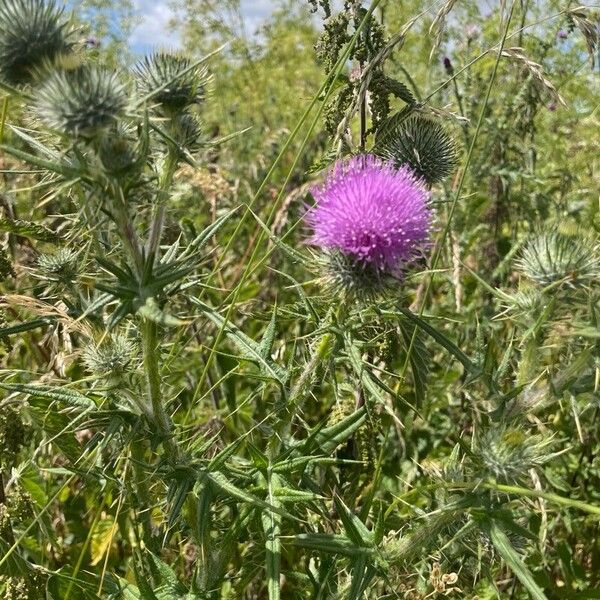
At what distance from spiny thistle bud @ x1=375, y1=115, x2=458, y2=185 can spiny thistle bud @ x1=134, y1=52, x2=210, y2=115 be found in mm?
732

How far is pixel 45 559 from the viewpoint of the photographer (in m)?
2.84

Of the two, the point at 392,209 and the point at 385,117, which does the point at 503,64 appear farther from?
the point at 392,209

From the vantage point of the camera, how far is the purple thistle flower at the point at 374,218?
199 cm

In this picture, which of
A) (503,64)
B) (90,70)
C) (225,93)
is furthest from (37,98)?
(225,93)

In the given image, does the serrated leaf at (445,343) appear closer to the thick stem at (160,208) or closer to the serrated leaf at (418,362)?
the serrated leaf at (418,362)

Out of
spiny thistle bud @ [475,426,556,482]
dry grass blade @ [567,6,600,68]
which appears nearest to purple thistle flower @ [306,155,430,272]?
spiny thistle bud @ [475,426,556,482]

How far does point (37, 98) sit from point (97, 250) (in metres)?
0.66

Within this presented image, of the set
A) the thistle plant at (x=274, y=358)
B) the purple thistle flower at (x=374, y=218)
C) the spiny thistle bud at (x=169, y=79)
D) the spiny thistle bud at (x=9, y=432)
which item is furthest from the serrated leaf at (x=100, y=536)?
the spiny thistle bud at (x=169, y=79)

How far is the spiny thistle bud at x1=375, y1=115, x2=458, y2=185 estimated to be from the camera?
2.43 m

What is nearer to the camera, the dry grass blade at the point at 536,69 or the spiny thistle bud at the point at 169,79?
the spiny thistle bud at the point at 169,79

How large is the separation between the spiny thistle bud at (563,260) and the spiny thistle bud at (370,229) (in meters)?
0.36

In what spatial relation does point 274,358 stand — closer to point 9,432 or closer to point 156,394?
point 156,394

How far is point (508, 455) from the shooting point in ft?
6.10

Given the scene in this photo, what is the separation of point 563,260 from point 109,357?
1.38 meters
